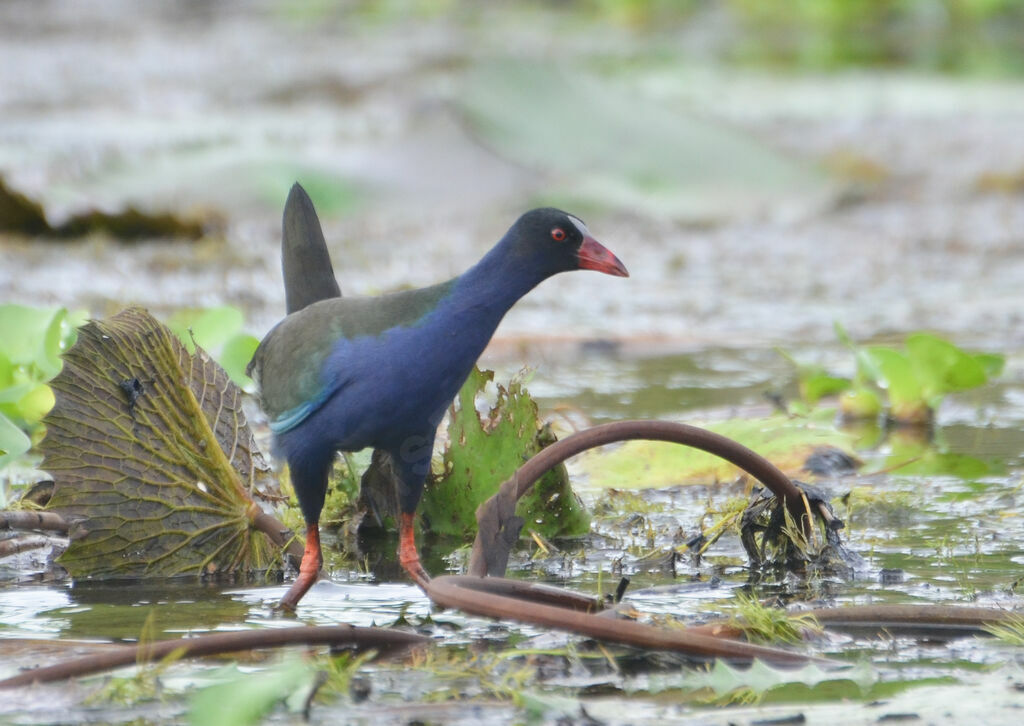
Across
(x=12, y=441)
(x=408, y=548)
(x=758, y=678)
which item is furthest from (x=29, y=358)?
(x=758, y=678)

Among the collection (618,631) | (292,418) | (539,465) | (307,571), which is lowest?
(618,631)

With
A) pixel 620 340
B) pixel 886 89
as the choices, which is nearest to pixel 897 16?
pixel 886 89

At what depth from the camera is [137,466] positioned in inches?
120

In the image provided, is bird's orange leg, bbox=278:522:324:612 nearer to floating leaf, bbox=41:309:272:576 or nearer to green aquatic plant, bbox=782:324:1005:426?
floating leaf, bbox=41:309:272:576

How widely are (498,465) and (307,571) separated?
22.8 inches

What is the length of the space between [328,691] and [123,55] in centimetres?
1465

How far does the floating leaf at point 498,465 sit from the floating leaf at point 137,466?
497 mm

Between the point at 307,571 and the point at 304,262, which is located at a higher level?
the point at 304,262

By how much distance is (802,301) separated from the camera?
7.04 meters

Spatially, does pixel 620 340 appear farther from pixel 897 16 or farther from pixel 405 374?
pixel 897 16

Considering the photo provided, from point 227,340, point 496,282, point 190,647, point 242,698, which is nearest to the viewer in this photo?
point 242,698

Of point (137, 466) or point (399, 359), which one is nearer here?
point (399, 359)

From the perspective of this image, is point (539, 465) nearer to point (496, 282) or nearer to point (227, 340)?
point (496, 282)

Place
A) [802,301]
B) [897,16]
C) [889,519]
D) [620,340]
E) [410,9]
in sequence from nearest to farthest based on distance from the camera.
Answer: [889,519] < [620,340] < [802,301] < [897,16] < [410,9]
